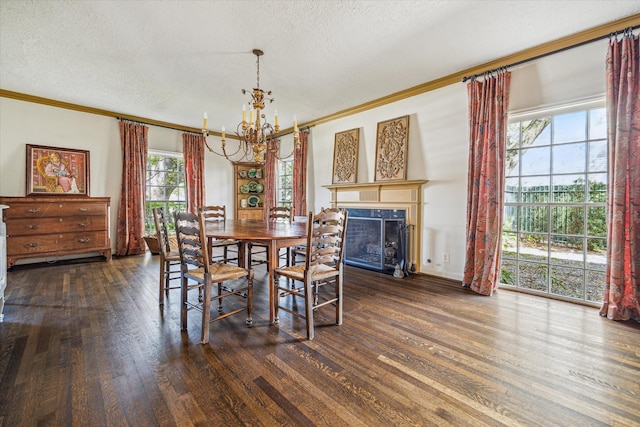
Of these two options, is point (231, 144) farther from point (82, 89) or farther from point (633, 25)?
point (633, 25)

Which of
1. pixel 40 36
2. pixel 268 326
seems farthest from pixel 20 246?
pixel 268 326

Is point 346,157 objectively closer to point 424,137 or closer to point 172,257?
point 424,137

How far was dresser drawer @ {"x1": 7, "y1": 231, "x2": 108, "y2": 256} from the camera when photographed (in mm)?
3908

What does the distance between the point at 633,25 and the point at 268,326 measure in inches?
160

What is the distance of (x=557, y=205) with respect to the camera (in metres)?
2.97

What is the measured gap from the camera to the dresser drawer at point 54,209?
3.91 meters

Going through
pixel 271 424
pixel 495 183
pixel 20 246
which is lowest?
pixel 271 424

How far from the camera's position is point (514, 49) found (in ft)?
9.78

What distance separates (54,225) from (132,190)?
4.16ft

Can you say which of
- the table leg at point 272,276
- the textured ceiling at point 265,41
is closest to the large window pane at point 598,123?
the textured ceiling at point 265,41

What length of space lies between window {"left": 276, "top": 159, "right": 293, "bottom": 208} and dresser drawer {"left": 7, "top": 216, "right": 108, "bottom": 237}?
3.29 meters

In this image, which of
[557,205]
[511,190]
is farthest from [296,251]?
[557,205]

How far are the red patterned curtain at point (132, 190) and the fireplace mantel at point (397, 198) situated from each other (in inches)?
150

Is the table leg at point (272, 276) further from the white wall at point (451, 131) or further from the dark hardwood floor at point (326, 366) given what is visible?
the white wall at point (451, 131)
